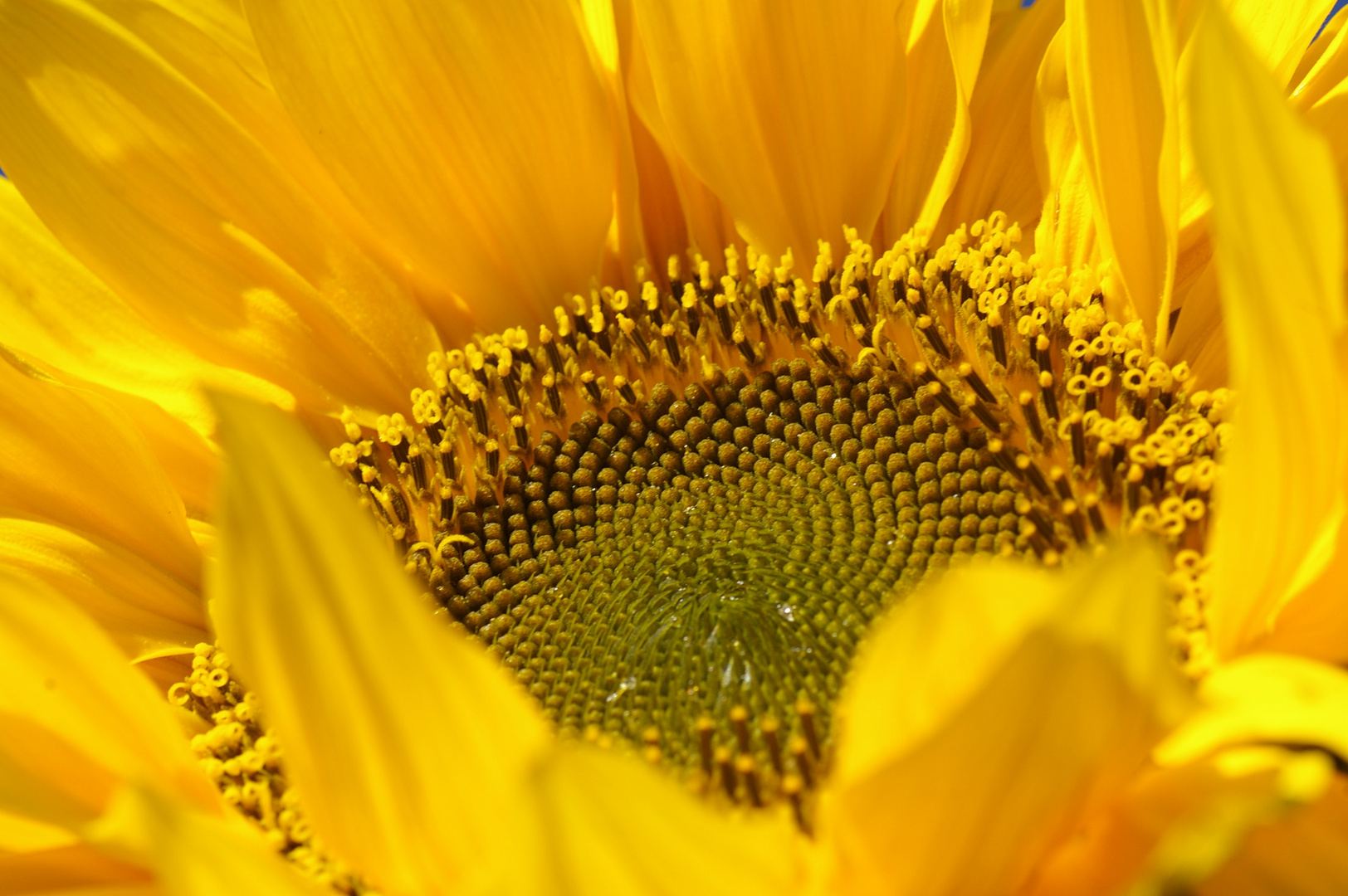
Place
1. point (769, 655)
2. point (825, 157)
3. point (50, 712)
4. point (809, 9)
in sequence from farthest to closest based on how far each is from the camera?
point (825, 157) < point (809, 9) < point (769, 655) < point (50, 712)

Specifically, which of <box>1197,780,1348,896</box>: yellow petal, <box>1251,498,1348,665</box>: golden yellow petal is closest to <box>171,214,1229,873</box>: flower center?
<box>1251,498,1348,665</box>: golden yellow petal

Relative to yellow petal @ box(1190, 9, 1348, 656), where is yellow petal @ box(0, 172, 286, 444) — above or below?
above

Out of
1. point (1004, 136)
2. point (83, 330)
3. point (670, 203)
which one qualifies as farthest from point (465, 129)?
point (1004, 136)

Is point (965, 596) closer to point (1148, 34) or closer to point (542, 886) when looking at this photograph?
point (542, 886)

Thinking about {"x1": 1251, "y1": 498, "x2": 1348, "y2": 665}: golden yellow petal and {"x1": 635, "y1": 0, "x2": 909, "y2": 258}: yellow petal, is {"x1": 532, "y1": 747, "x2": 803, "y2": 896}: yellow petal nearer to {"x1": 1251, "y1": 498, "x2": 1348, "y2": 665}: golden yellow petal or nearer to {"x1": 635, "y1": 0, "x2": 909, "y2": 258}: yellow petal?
{"x1": 1251, "y1": 498, "x2": 1348, "y2": 665}: golden yellow petal

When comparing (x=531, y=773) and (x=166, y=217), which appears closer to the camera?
(x=531, y=773)

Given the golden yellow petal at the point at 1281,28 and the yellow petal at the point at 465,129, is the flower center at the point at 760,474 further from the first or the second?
the golden yellow petal at the point at 1281,28

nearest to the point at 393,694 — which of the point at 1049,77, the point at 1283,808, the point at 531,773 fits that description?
the point at 531,773
